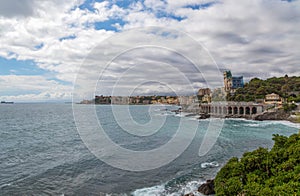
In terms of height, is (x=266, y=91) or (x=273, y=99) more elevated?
(x=266, y=91)

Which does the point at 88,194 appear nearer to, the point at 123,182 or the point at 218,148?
the point at 123,182

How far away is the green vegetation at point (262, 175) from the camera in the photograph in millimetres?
7553

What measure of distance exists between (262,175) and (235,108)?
66.8 meters

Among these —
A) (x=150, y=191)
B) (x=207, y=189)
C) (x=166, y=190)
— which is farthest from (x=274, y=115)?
(x=150, y=191)

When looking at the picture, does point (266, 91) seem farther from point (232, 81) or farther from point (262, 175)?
point (262, 175)

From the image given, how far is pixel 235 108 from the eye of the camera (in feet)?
236

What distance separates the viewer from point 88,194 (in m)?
14.1

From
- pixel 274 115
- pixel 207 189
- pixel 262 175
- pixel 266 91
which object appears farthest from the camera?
pixel 266 91

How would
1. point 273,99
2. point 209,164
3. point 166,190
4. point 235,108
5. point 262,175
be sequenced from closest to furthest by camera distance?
point 262,175
point 166,190
point 209,164
point 235,108
point 273,99

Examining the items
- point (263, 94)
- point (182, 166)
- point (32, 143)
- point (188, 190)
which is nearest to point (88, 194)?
point (188, 190)

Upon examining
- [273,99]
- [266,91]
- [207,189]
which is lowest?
[207,189]

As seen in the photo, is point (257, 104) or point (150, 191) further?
point (257, 104)

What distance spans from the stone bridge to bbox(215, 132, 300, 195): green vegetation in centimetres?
6074

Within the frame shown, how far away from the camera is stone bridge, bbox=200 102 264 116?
2624 inches
